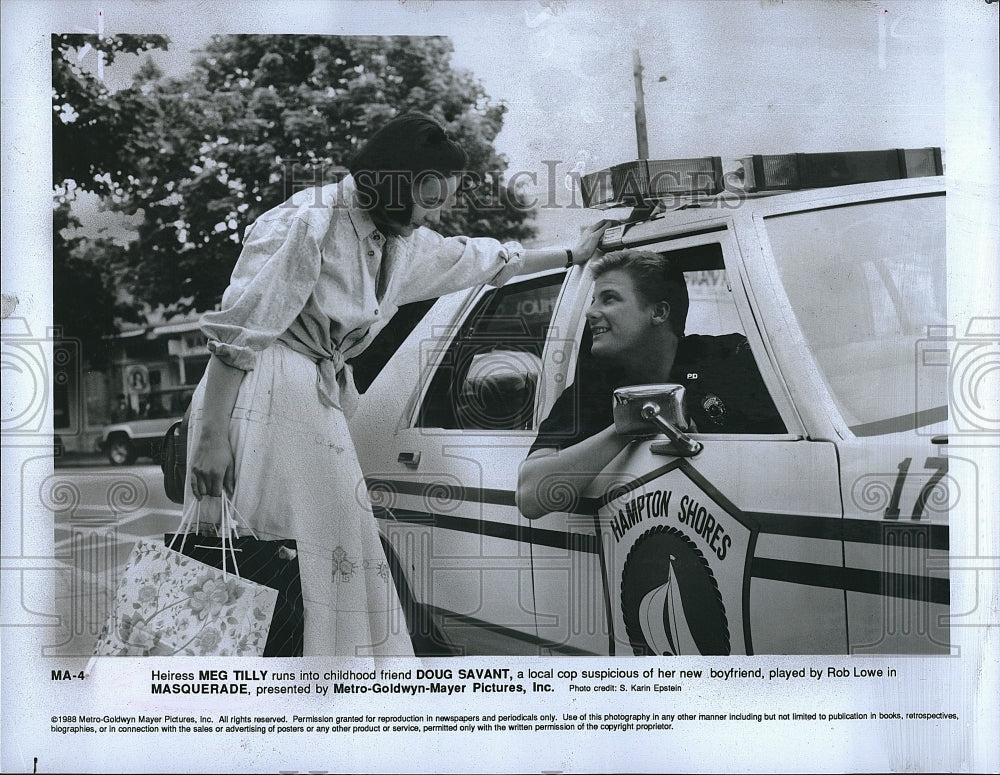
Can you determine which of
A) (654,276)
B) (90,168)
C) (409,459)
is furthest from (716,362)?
(90,168)

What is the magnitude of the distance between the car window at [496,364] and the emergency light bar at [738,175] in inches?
15.1

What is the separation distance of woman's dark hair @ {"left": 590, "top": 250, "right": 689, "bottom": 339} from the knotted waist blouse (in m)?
0.34

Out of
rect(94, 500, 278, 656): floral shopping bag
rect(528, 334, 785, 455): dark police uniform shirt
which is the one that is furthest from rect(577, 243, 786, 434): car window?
rect(94, 500, 278, 656): floral shopping bag

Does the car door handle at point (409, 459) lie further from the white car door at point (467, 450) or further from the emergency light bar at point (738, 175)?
the emergency light bar at point (738, 175)

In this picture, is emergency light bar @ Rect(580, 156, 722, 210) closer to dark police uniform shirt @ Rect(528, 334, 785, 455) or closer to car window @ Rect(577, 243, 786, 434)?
car window @ Rect(577, 243, 786, 434)

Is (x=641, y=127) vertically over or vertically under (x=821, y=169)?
over

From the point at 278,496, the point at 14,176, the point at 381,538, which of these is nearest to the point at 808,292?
the point at 381,538

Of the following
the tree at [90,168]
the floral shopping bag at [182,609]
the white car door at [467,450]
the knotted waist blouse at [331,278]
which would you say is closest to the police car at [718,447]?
the white car door at [467,450]

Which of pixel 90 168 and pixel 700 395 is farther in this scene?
pixel 90 168

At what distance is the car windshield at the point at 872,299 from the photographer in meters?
3.00

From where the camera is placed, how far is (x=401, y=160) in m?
3.13

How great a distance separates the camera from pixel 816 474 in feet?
9.64

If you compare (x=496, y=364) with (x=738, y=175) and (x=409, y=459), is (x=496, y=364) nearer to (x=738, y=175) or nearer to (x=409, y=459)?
(x=409, y=459)

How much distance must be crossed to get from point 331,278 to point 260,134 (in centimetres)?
60
